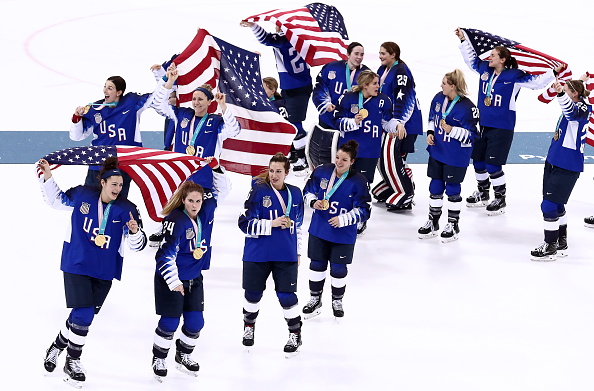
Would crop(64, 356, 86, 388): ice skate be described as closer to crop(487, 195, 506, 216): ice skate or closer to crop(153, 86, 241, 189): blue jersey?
crop(153, 86, 241, 189): blue jersey

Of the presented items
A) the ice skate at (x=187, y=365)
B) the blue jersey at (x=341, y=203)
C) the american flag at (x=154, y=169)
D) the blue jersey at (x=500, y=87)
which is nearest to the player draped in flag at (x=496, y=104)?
the blue jersey at (x=500, y=87)

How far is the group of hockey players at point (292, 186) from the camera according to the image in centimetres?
738

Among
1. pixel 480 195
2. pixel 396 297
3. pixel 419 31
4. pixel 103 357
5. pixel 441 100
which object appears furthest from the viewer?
pixel 419 31

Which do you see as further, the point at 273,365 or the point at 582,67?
the point at 582,67

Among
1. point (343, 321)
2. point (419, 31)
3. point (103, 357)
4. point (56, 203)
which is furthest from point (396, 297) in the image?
point (419, 31)

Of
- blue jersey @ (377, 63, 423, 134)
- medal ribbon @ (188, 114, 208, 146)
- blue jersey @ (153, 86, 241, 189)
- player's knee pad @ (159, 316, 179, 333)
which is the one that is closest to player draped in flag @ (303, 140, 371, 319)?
blue jersey @ (153, 86, 241, 189)

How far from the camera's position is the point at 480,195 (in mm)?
12414

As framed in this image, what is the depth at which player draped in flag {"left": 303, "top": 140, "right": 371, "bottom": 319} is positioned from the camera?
860 cm

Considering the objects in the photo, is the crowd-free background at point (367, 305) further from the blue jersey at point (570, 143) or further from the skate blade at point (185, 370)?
the blue jersey at point (570, 143)

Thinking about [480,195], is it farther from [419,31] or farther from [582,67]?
[419,31]

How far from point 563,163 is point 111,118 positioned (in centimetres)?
459

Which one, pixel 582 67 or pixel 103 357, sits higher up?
pixel 582 67

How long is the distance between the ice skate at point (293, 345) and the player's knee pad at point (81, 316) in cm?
163

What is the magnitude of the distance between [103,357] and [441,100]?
15.5 ft
